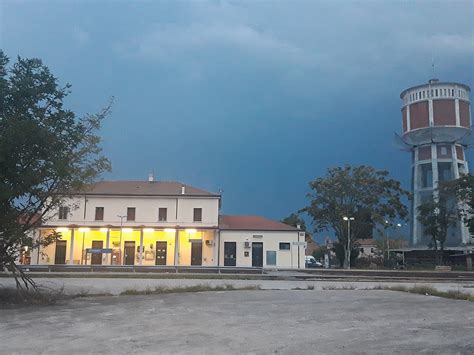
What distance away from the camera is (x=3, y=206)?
15.4 meters

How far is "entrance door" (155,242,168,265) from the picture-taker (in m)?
51.2

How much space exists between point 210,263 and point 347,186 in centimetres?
1772

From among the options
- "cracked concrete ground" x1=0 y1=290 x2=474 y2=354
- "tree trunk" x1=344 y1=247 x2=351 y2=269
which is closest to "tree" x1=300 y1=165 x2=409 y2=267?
"tree trunk" x1=344 y1=247 x2=351 y2=269

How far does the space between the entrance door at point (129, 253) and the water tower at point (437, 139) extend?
4124 cm

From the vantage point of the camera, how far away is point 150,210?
52500 millimetres

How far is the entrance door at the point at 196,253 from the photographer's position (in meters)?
51.2

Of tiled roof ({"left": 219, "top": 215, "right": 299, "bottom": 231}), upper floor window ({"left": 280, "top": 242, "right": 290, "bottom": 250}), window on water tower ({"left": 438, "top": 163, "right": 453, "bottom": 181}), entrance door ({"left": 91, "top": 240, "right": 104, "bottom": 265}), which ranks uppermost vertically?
window on water tower ({"left": 438, "top": 163, "right": 453, "bottom": 181})

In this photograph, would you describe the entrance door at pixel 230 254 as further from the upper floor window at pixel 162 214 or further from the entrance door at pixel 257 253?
the upper floor window at pixel 162 214

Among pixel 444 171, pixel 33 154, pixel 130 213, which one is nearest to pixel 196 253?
pixel 130 213

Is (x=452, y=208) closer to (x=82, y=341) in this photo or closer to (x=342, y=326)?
A: (x=342, y=326)

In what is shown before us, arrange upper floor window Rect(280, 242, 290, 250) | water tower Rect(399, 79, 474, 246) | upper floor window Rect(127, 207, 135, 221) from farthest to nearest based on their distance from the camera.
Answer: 1. water tower Rect(399, 79, 474, 246)
2. upper floor window Rect(127, 207, 135, 221)
3. upper floor window Rect(280, 242, 290, 250)

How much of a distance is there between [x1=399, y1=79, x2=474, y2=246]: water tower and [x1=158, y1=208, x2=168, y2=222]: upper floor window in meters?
37.8

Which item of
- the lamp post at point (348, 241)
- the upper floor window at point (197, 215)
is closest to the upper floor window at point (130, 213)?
the upper floor window at point (197, 215)

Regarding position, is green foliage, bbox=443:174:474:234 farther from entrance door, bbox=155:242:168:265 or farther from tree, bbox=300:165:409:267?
entrance door, bbox=155:242:168:265
